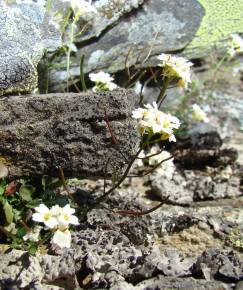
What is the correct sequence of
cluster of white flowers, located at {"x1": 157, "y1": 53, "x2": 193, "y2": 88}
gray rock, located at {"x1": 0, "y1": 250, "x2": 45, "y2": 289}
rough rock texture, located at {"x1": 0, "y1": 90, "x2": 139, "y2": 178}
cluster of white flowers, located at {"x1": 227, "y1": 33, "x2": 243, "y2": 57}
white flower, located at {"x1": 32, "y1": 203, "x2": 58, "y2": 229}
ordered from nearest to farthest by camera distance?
1. white flower, located at {"x1": 32, "y1": 203, "x2": 58, "y2": 229}
2. gray rock, located at {"x1": 0, "y1": 250, "x2": 45, "y2": 289}
3. rough rock texture, located at {"x1": 0, "y1": 90, "x2": 139, "y2": 178}
4. cluster of white flowers, located at {"x1": 157, "y1": 53, "x2": 193, "y2": 88}
5. cluster of white flowers, located at {"x1": 227, "y1": 33, "x2": 243, "y2": 57}

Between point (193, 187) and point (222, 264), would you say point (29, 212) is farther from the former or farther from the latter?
point (193, 187)

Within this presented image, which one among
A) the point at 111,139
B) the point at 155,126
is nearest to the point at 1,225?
the point at 111,139

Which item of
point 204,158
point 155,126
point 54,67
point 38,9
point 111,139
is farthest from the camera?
point 204,158

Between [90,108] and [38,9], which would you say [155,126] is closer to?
[90,108]

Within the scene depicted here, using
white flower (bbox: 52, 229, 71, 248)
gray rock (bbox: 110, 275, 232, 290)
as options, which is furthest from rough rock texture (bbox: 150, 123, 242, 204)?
white flower (bbox: 52, 229, 71, 248)

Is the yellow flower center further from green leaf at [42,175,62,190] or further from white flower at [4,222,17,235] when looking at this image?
green leaf at [42,175,62,190]

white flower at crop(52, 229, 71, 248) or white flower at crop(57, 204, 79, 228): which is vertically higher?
white flower at crop(57, 204, 79, 228)

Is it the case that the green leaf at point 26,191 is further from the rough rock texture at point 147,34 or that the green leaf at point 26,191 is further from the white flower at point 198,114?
the white flower at point 198,114

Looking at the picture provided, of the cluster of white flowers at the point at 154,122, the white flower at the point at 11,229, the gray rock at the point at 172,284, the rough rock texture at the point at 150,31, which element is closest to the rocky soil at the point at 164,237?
the gray rock at the point at 172,284
